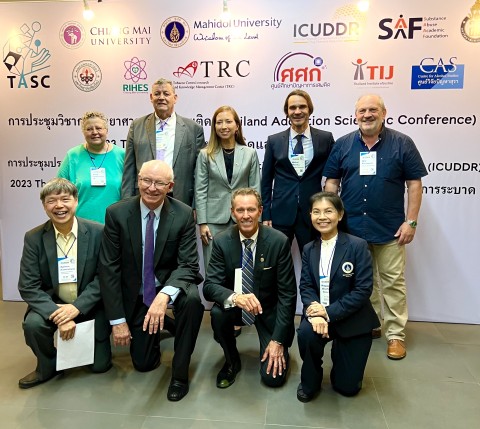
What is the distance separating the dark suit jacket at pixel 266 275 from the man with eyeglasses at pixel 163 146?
733 millimetres

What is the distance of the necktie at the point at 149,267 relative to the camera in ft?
8.18

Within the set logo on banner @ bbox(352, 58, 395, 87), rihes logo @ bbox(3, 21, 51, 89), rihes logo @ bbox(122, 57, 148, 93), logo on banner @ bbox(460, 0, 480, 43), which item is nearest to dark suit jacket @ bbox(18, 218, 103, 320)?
rihes logo @ bbox(122, 57, 148, 93)

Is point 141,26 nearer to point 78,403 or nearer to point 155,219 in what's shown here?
point 155,219

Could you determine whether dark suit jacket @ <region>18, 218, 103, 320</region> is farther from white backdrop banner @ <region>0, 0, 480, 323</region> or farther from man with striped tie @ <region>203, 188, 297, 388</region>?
white backdrop banner @ <region>0, 0, 480, 323</region>

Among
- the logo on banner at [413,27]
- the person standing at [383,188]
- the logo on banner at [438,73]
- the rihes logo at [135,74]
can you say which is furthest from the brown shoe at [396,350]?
the rihes logo at [135,74]

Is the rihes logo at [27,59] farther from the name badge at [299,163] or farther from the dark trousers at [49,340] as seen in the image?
the name badge at [299,163]

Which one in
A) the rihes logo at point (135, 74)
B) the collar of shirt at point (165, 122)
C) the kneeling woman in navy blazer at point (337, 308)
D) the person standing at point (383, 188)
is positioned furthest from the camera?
the rihes logo at point (135, 74)

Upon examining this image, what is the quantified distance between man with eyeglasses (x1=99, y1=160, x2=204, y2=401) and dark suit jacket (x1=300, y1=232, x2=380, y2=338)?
0.71 m

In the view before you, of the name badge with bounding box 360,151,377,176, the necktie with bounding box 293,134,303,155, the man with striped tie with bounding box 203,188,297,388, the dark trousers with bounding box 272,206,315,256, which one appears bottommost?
the man with striped tie with bounding box 203,188,297,388

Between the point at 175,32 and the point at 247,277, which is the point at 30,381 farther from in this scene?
the point at 175,32

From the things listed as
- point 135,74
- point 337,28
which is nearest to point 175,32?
point 135,74

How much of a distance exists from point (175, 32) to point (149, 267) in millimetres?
2011

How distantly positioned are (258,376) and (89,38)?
2.98 metres

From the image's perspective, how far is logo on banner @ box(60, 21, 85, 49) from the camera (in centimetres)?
353
